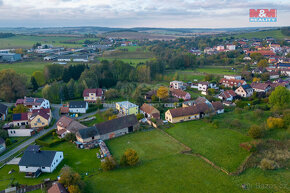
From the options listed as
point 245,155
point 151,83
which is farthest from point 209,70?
point 245,155

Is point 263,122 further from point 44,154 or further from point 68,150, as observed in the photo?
point 44,154

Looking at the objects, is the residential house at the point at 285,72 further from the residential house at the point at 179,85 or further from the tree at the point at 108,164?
the tree at the point at 108,164

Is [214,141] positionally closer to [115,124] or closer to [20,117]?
[115,124]

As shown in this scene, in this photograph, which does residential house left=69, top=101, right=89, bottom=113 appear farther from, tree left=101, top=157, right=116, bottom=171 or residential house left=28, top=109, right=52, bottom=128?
tree left=101, top=157, right=116, bottom=171

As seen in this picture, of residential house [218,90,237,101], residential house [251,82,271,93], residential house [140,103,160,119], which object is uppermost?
residential house [251,82,271,93]

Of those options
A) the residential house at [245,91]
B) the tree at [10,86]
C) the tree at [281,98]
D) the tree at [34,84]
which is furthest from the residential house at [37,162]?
the residential house at [245,91]

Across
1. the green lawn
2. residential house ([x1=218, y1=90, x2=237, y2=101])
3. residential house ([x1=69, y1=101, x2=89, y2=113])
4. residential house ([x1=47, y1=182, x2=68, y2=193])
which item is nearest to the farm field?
the green lawn

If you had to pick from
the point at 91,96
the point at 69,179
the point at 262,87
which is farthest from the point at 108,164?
the point at 262,87
